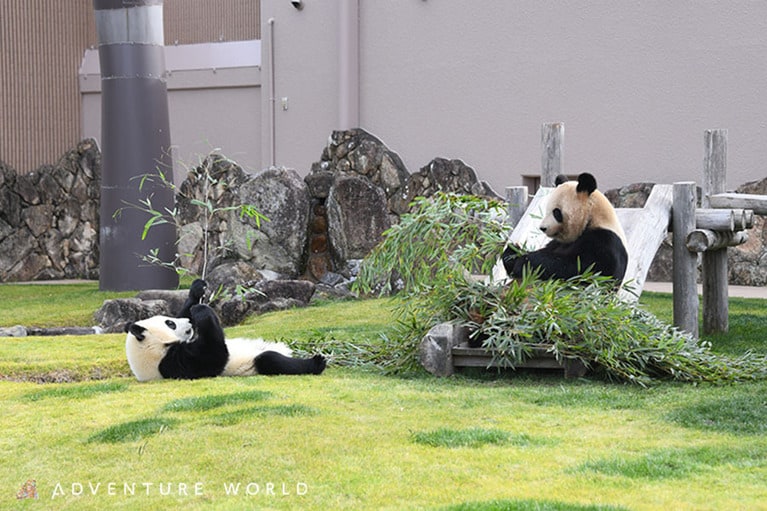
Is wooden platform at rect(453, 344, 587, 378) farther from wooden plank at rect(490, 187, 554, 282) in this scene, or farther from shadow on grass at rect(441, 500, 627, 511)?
shadow on grass at rect(441, 500, 627, 511)

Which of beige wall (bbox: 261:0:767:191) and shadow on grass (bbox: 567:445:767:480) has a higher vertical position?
beige wall (bbox: 261:0:767:191)

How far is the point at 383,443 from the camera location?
4195 millimetres

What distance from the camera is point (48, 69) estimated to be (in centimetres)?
1780

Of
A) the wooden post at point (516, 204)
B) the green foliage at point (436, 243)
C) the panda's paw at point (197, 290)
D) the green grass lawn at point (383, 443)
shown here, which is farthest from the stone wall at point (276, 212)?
the green grass lawn at point (383, 443)

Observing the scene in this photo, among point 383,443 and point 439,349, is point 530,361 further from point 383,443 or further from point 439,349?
point 383,443

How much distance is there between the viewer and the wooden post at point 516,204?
7711 mm

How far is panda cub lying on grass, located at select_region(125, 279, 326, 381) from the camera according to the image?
5590 mm

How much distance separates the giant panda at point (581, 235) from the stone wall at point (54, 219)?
1047cm

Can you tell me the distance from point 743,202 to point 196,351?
445 cm

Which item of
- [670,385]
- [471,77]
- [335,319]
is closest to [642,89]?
[471,77]

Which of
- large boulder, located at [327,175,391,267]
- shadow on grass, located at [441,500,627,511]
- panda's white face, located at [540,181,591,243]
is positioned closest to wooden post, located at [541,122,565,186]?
panda's white face, located at [540,181,591,243]

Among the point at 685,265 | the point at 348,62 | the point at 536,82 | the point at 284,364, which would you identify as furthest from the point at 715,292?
the point at 348,62

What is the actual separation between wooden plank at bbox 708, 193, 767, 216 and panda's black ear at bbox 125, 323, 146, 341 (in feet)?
15.3

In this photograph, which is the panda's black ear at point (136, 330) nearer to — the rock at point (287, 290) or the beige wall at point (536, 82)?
the rock at point (287, 290)
